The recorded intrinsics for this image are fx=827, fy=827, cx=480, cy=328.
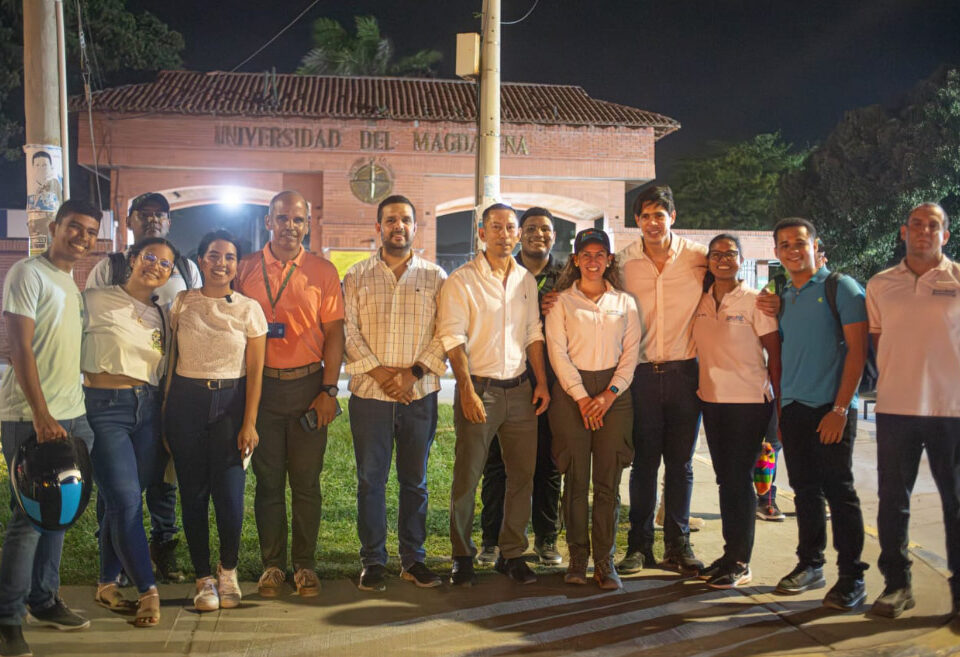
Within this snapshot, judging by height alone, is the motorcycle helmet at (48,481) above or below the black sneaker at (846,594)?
above

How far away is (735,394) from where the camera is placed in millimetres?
4602

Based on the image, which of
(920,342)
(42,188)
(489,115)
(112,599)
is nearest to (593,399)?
(920,342)

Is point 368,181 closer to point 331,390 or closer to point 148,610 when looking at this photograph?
point 331,390

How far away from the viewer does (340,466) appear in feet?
26.2

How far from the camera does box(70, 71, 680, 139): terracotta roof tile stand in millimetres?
20000

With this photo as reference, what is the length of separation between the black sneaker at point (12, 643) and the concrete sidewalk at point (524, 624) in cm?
8

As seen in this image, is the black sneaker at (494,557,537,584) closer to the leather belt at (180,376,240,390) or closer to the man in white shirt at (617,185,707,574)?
the man in white shirt at (617,185,707,574)

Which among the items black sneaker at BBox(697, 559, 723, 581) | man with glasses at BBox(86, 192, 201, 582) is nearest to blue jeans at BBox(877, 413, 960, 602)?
black sneaker at BBox(697, 559, 723, 581)

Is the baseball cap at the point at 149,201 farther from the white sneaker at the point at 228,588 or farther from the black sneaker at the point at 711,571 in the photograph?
the black sneaker at the point at 711,571

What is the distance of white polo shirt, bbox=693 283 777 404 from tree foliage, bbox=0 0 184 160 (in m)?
23.0

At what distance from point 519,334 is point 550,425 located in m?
0.56

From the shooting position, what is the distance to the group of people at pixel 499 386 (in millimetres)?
4098

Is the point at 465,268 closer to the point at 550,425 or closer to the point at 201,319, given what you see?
the point at 550,425

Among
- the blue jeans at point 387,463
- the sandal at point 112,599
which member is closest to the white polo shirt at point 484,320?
the blue jeans at point 387,463
